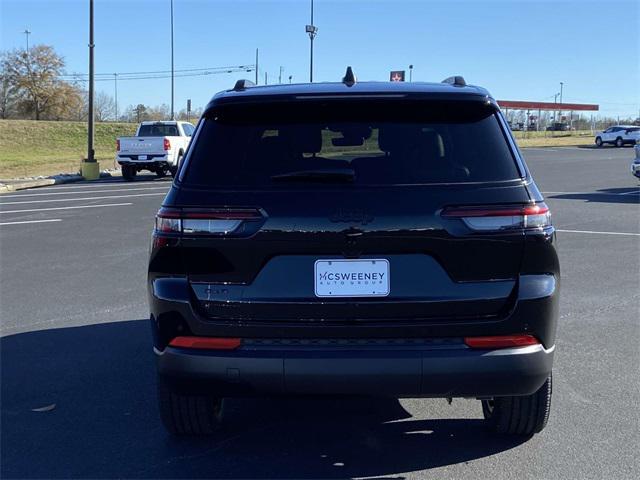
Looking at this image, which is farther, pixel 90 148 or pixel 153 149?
pixel 90 148

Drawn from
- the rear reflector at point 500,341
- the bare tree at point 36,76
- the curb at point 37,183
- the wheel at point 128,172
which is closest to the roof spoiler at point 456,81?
the rear reflector at point 500,341

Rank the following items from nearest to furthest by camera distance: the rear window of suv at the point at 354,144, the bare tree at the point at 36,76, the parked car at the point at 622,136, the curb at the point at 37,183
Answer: the rear window of suv at the point at 354,144 < the curb at the point at 37,183 < the parked car at the point at 622,136 < the bare tree at the point at 36,76

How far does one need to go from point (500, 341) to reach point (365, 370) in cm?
62

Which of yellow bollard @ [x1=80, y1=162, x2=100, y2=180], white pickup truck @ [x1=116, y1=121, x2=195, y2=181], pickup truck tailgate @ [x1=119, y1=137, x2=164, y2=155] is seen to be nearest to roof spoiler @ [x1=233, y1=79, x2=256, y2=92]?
white pickup truck @ [x1=116, y1=121, x2=195, y2=181]

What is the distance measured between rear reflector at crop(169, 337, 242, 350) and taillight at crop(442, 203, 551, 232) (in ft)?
3.60

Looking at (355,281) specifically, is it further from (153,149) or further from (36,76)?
(36,76)

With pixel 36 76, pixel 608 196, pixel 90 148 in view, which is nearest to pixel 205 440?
pixel 608 196

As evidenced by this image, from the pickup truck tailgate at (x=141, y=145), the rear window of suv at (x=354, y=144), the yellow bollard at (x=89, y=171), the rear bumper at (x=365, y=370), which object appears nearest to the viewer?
the rear bumper at (x=365, y=370)

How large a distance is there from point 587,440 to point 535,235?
1396 mm

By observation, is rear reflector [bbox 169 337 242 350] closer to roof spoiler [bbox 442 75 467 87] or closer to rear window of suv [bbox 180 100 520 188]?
rear window of suv [bbox 180 100 520 188]

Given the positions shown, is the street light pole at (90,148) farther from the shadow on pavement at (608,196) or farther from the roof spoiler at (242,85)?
the roof spoiler at (242,85)

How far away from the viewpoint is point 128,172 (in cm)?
2516

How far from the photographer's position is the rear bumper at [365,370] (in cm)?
318

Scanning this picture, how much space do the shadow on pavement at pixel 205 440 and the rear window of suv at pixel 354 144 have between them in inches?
43.5
